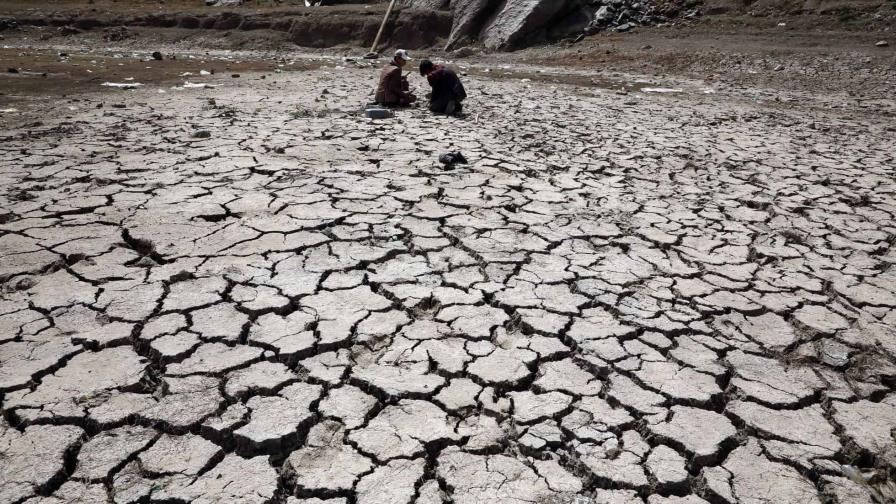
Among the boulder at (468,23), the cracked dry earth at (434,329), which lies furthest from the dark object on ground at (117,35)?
the cracked dry earth at (434,329)

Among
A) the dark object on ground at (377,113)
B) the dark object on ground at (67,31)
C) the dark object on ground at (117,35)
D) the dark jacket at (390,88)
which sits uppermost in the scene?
the dark object on ground at (67,31)

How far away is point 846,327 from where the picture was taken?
2707 mm

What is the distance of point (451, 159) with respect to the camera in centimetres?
484

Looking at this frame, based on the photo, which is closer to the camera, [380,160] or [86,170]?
[86,170]

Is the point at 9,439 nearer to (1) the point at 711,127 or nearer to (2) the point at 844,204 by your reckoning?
(2) the point at 844,204

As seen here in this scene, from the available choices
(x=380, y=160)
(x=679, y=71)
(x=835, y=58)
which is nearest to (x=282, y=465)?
(x=380, y=160)

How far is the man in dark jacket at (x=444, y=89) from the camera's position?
7.00m

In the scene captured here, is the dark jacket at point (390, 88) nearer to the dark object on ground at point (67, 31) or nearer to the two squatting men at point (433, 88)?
the two squatting men at point (433, 88)

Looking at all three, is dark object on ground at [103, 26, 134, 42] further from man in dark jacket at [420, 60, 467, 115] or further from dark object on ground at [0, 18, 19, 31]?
man in dark jacket at [420, 60, 467, 115]

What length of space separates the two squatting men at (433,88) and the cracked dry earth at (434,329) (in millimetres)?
2198

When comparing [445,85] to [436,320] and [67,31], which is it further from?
[67,31]

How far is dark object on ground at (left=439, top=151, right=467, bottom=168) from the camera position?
4.82 metres

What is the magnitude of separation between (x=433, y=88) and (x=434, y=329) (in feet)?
17.3

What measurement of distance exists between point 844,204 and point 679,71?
8687 millimetres
